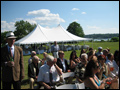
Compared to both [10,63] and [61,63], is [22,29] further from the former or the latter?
[10,63]

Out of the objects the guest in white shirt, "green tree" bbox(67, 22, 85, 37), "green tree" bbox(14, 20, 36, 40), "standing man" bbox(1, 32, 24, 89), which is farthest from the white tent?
"green tree" bbox(67, 22, 85, 37)

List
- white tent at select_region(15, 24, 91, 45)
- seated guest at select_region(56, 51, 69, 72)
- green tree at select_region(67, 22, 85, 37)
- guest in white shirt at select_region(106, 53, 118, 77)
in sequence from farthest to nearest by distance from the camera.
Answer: green tree at select_region(67, 22, 85, 37) → white tent at select_region(15, 24, 91, 45) → seated guest at select_region(56, 51, 69, 72) → guest in white shirt at select_region(106, 53, 118, 77)

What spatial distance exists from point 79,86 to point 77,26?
57.3 m

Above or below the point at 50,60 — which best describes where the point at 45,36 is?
above

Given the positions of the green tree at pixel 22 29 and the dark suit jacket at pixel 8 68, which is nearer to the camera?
the dark suit jacket at pixel 8 68

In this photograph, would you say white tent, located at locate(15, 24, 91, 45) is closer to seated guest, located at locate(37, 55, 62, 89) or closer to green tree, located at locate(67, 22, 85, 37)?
seated guest, located at locate(37, 55, 62, 89)

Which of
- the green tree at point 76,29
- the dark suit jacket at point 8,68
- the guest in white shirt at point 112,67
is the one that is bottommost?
the guest in white shirt at point 112,67

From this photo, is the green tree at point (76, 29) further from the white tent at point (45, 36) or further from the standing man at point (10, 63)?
the standing man at point (10, 63)

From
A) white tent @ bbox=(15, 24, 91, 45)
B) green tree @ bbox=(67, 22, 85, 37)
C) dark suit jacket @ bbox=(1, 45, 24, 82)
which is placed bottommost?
dark suit jacket @ bbox=(1, 45, 24, 82)

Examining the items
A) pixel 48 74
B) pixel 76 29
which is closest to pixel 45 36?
pixel 48 74

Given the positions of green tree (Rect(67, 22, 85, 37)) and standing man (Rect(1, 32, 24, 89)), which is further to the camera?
green tree (Rect(67, 22, 85, 37))

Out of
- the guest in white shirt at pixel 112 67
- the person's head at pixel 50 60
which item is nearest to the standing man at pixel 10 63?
the person's head at pixel 50 60

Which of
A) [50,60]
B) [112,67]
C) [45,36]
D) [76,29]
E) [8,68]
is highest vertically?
[76,29]

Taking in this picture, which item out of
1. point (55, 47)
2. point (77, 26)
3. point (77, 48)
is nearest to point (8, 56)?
point (55, 47)
